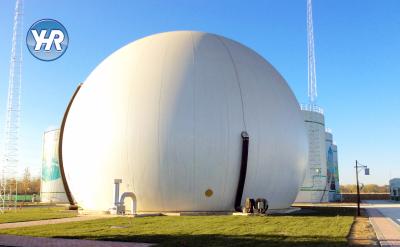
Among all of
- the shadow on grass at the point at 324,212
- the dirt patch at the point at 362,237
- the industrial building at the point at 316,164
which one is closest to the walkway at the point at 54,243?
the dirt patch at the point at 362,237

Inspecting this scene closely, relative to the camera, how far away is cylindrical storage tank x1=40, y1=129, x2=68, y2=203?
55375mm

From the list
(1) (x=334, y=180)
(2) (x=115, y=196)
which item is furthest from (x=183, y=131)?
(1) (x=334, y=180)

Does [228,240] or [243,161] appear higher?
[243,161]

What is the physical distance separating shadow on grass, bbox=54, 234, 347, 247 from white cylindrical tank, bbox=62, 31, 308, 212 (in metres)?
8.70

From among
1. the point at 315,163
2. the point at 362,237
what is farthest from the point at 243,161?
the point at 315,163

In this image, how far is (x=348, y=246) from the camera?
11.4 metres

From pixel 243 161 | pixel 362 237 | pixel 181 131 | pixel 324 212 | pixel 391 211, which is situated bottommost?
pixel 391 211

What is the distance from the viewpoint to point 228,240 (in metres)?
12.4

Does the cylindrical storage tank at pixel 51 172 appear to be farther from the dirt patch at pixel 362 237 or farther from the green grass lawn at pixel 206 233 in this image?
the dirt patch at pixel 362 237

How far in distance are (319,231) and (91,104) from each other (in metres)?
15.0

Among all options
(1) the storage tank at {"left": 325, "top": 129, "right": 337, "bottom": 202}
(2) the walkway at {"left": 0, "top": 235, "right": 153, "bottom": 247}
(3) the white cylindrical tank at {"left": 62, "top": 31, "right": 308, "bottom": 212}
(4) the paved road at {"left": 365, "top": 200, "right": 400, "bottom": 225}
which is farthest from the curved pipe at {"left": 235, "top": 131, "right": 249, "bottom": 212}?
(1) the storage tank at {"left": 325, "top": 129, "right": 337, "bottom": 202}

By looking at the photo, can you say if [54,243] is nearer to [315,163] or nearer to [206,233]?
[206,233]

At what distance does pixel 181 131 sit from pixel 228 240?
10.1 m

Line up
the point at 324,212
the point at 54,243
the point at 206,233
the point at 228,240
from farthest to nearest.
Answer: the point at 324,212 < the point at 206,233 < the point at 228,240 < the point at 54,243
